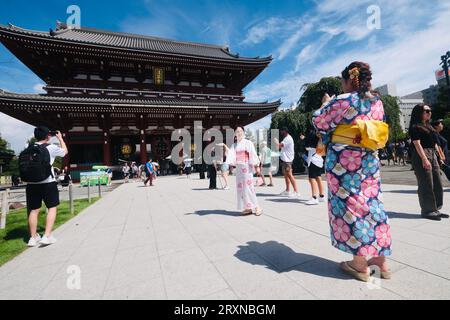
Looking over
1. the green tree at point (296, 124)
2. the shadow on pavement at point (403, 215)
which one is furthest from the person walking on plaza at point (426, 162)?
the green tree at point (296, 124)

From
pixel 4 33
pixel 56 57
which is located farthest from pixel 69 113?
pixel 4 33

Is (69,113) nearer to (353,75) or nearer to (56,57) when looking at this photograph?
(56,57)

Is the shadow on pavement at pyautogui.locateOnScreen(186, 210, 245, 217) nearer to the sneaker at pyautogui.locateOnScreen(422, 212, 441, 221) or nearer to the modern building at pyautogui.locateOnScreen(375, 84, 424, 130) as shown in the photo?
the sneaker at pyautogui.locateOnScreen(422, 212, 441, 221)

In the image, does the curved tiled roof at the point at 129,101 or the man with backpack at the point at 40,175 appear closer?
the man with backpack at the point at 40,175

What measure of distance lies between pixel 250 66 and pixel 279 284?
19798 mm

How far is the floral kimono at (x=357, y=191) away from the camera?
1.77 metres

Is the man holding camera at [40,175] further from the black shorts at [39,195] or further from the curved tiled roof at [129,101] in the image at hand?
the curved tiled roof at [129,101]

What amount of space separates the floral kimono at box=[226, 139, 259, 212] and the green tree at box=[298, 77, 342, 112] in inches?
627

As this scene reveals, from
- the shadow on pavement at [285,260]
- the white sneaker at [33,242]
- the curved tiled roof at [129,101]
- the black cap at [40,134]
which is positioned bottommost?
the white sneaker at [33,242]

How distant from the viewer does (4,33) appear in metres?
12.5

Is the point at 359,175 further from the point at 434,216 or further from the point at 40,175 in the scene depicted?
the point at 40,175

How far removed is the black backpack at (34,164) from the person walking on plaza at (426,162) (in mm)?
5234

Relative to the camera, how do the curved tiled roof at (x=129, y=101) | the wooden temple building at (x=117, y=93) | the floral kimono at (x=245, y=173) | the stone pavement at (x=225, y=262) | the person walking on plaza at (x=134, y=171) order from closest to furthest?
the stone pavement at (x=225, y=262)
the floral kimono at (x=245, y=173)
the curved tiled roof at (x=129, y=101)
the wooden temple building at (x=117, y=93)
the person walking on plaza at (x=134, y=171)
